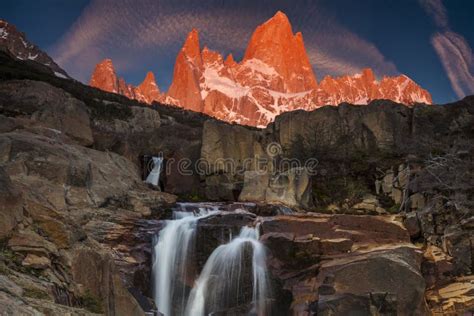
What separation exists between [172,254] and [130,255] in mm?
1919

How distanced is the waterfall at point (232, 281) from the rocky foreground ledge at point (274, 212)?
609 mm

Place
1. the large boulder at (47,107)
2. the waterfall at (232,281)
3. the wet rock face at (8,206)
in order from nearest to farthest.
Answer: the wet rock face at (8,206), the waterfall at (232,281), the large boulder at (47,107)

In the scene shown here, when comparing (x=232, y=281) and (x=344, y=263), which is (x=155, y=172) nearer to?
(x=232, y=281)

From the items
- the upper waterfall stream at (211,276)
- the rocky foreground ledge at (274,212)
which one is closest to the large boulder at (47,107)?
the rocky foreground ledge at (274,212)

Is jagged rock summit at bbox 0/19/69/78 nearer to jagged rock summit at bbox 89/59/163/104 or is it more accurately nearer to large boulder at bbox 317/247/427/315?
jagged rock summit at bbox 89/59/163/104

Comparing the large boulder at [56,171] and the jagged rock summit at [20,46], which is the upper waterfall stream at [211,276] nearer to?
the large boulder at [56,171]

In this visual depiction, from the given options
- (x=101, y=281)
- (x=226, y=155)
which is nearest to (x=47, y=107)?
(x=226, y=155)

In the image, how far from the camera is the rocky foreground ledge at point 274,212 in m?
7.46

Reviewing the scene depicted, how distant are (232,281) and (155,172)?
21763mm

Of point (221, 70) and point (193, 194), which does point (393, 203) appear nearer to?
point (193, 194)

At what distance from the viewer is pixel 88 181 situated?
20750 mm

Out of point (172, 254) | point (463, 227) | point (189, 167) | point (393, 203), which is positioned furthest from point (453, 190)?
point (189, 167)

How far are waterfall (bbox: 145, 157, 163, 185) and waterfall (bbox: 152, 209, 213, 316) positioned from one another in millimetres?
16260

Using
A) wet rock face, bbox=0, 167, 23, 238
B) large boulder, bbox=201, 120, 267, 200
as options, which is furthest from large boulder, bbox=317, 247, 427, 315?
large boulder, bbox=201, 120, 267, 200
